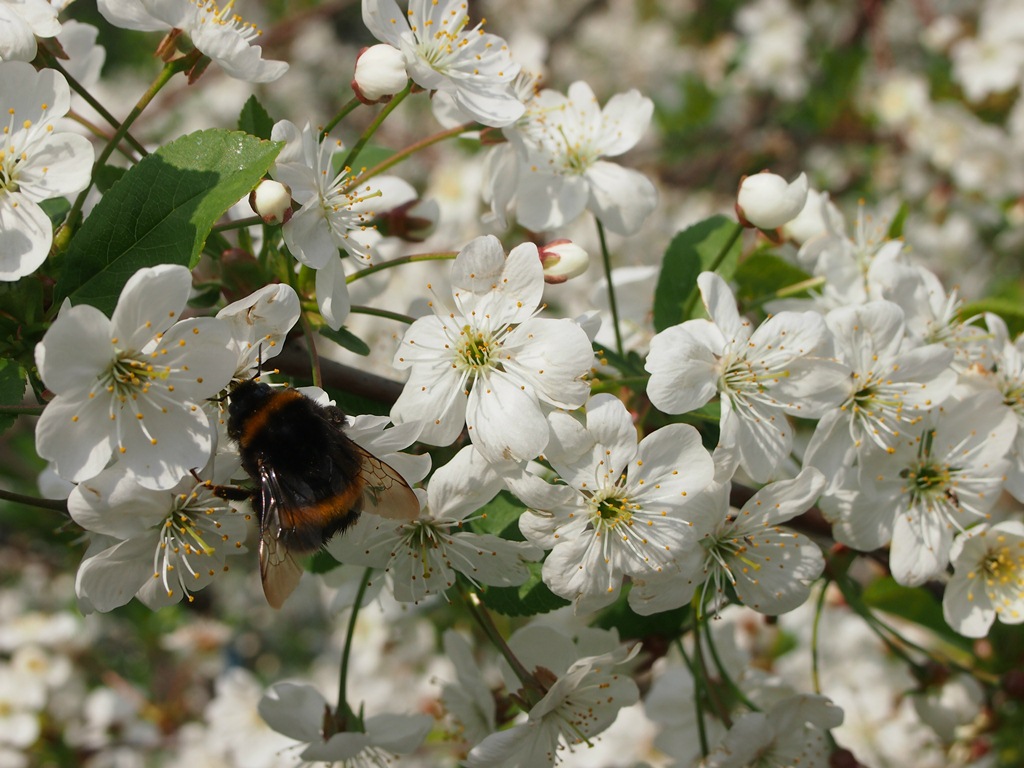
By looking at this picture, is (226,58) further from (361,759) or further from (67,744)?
(67,744)

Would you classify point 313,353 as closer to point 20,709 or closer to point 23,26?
point 23,26

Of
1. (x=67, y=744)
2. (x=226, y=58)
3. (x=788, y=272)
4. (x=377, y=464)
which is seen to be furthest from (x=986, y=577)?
(x=67, y=744)

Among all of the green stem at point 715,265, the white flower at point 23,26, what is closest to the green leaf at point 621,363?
the green stem at point 715,265

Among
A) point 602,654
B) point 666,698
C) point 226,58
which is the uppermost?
point 226,58

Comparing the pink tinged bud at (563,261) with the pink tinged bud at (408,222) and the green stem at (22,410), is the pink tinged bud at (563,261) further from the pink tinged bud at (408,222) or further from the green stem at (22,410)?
the green stem at (22,410)

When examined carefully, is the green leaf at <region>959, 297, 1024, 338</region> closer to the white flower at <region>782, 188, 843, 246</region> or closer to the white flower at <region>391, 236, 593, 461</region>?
the white flower at <region>782, 188, 843, 246</region>

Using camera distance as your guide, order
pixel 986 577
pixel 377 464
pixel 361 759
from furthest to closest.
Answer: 1. pixel 361 759
2. pixel 986 577
3. pixel 377 464
